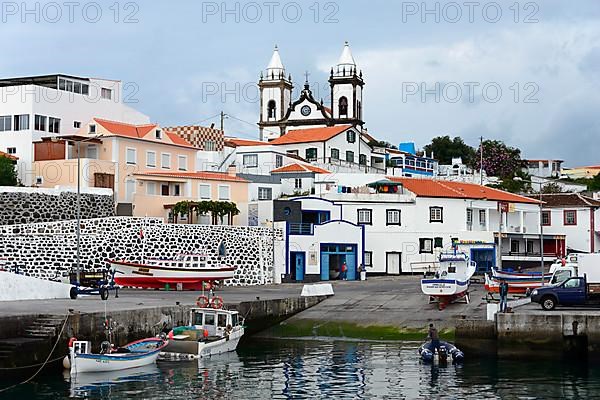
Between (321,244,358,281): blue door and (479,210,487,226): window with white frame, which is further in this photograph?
(479,210,487,226): window with white frame

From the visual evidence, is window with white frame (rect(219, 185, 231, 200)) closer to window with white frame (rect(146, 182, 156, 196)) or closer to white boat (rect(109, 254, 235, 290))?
window with white frame (rect(146, 182, 156, 196))

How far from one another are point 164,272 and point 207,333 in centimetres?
1485

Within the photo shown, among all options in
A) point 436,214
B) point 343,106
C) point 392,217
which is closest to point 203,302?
point 392,217

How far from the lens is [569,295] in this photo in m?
37.7

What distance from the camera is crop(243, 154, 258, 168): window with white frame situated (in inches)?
3327

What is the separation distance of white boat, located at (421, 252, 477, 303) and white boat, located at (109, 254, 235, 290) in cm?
1308

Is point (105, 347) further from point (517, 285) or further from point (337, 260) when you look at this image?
point (337, 260)

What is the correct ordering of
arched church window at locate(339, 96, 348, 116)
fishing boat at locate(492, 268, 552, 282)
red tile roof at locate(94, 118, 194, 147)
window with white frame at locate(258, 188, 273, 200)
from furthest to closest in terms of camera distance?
arched church window at locate(339, 96, 348, 116)
window with white frame at locate(258, 188, 273, 200)
red tile roof at locate(94, 118, 194, 147)
fishing boat at locate(492, 268, 552, 282)

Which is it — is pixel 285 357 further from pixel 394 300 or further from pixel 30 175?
pixel 30 175

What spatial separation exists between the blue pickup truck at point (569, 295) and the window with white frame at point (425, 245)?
89.3ft

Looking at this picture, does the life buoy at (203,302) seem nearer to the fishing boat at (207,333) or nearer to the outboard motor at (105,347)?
the fishing boat at (207,333)

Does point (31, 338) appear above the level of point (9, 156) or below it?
below

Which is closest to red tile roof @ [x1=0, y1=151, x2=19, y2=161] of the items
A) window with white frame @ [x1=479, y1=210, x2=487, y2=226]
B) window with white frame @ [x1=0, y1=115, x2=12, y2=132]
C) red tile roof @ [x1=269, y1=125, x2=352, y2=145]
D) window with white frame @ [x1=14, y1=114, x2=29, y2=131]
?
window with white frame @ [x1=14, y1=114, x2=29, y2=131]

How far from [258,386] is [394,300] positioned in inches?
680
